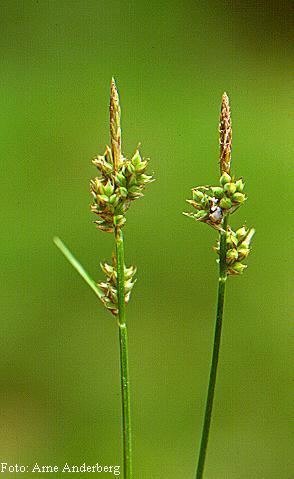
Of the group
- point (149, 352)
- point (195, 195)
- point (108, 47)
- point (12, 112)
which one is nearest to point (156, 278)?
point (149, 352)

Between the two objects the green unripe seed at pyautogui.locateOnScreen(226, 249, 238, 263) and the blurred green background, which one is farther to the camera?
the blurred green background

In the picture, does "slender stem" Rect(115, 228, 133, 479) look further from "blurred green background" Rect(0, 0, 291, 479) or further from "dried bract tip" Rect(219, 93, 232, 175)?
"blurred green background" Rect(0, 0, 291, 479)

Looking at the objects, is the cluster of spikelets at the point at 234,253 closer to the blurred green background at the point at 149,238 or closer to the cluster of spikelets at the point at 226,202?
the cluster of spikelets at the point at 226,202

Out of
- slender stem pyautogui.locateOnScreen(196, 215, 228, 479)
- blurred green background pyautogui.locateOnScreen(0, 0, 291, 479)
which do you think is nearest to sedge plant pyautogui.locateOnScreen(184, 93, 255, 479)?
slender stem pyautogui.locateOnScreen(196, 215, 228, 479)

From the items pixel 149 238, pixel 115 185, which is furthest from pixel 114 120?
pixel 149 238

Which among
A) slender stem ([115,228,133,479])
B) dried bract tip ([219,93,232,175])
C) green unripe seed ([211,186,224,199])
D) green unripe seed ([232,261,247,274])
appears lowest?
slender stem ([115,228,133,479])

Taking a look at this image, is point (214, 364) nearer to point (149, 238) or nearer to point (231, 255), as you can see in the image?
point (231, 255)

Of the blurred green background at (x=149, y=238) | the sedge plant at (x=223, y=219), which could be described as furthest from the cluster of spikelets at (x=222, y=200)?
the blurred green background at (x=149, y=238)

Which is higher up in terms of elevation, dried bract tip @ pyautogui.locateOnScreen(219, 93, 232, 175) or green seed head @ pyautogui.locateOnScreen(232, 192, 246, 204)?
dried bract tip @ pyautogui.locateOnScreen(219, 93, 232, 175)
